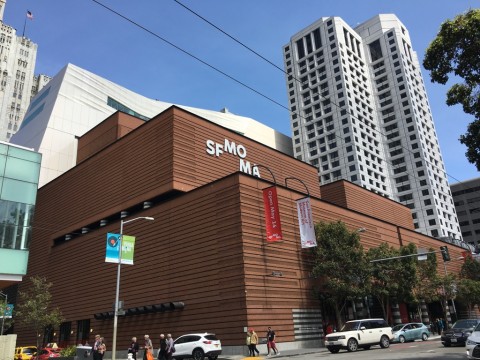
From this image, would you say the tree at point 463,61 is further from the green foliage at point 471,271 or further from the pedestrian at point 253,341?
the green foliage at point 471,271

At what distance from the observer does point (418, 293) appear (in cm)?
4400

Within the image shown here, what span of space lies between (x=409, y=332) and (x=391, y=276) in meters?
5.69

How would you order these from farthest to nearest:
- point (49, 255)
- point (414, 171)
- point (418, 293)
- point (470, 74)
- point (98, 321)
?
1. point (414, 171)
2. point (49, 255)
3. point (418, 293)
4. point (98, 321)
5. point (470, 74)

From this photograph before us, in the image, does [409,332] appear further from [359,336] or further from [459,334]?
[459,334]

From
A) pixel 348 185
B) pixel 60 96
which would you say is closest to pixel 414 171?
pixel 348 185

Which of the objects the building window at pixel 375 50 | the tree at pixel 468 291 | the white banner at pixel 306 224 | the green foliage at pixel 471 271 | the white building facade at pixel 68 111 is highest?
the building window at pixel 375 50

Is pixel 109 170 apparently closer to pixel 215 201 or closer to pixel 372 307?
pixel 215 201

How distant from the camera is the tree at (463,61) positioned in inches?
Result: 579

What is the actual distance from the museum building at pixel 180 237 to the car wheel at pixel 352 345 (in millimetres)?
5079

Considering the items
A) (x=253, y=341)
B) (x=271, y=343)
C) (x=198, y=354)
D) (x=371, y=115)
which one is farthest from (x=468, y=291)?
(x=371, y=115)

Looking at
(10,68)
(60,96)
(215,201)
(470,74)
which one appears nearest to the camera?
(470,74)

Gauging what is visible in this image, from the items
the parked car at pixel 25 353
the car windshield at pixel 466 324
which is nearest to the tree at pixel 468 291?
the car windshield at pixel 466 324

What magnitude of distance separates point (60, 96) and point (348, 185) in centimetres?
4537

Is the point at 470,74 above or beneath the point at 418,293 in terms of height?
above
